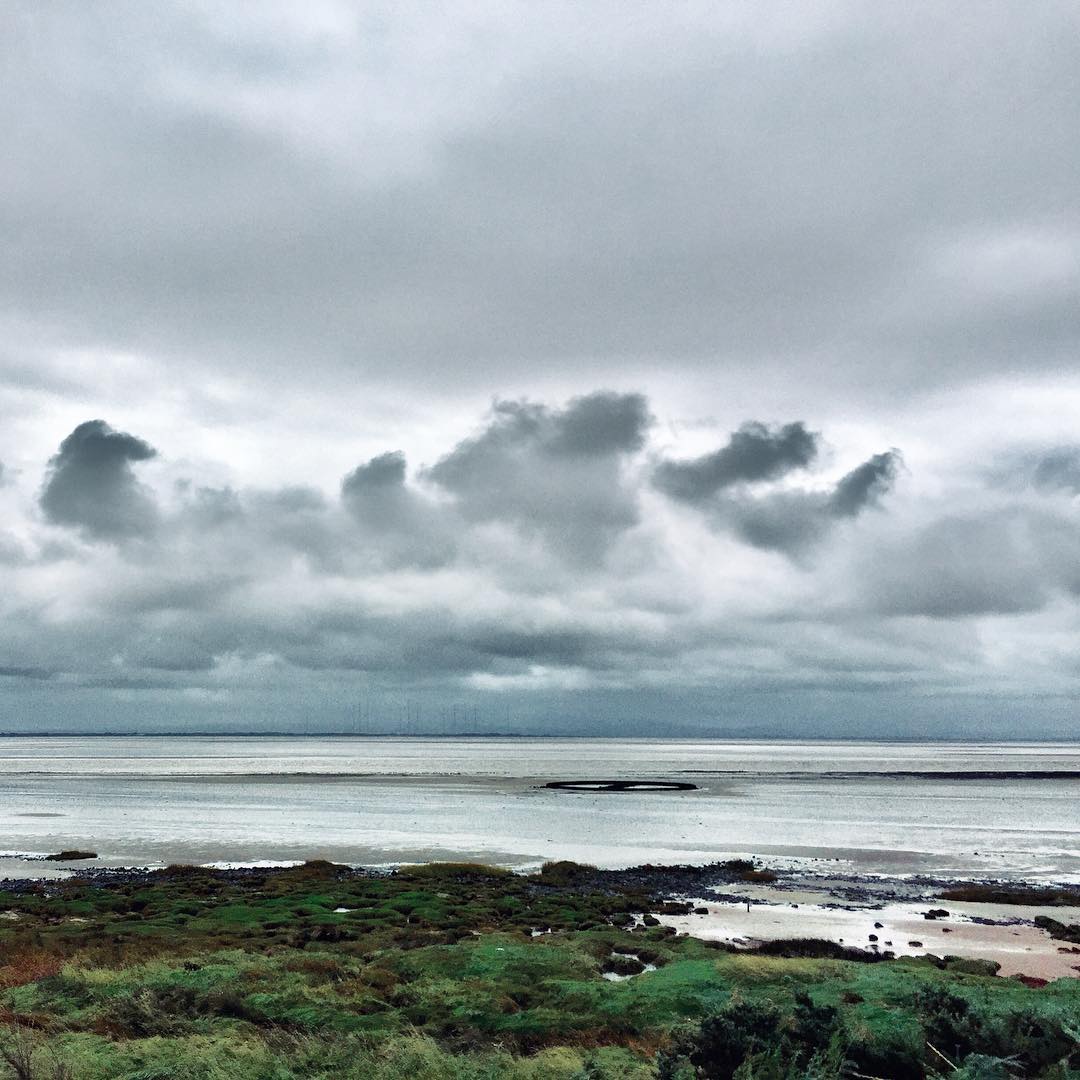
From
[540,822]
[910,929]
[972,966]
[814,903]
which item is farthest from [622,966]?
[540,822]

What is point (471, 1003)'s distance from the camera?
19.6 m

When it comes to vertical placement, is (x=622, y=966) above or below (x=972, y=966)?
above

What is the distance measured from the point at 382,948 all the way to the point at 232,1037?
12393 millimetres

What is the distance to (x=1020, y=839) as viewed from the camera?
71000 millimetres

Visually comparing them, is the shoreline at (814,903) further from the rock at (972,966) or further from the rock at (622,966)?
the rock at (622,966)

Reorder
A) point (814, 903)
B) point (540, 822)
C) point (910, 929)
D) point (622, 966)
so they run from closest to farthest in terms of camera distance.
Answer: point (622, 966) < point (910, 929) < point (814, 903) < point (540, 822)

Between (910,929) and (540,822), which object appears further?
(540,822)

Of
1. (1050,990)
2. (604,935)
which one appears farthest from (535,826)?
(1050,990)

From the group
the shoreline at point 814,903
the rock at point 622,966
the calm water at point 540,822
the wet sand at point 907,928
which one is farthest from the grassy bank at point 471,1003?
the calm water at point 540,822

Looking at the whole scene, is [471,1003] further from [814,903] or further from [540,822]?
[540,822]

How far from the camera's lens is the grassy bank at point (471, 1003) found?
1370 centimetres

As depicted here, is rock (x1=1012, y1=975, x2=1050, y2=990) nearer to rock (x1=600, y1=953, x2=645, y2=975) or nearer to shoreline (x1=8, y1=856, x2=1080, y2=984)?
shoreline (x1=8, y1=856, x2=1080, y2=984)

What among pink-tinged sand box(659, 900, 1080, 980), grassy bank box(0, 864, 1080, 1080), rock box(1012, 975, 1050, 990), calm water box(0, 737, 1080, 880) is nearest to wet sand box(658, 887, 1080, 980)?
pink-tinged sand box(659, 900, 1080, 980)

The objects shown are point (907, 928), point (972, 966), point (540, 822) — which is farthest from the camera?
point (540, 822)
